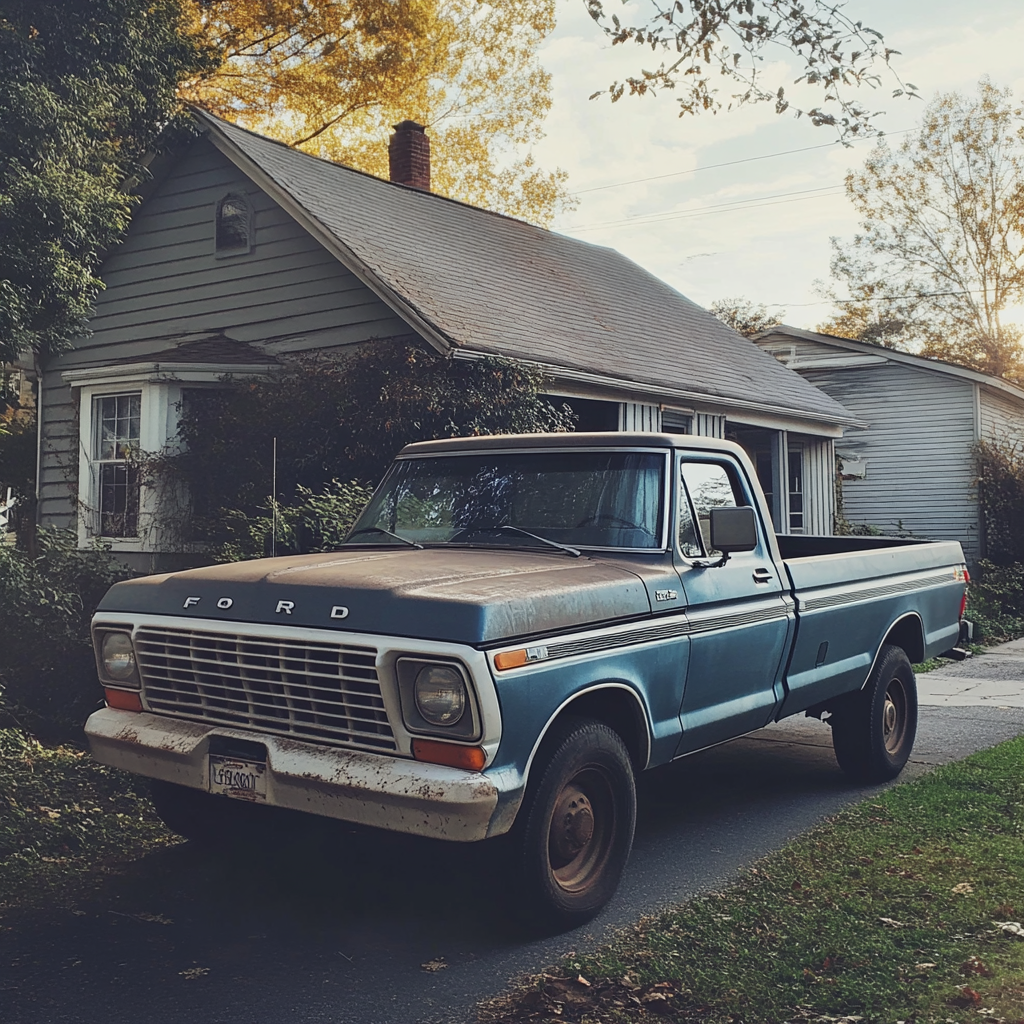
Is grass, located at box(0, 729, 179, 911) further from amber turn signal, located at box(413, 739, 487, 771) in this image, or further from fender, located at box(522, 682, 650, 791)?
fender, located at box(522, 682, 650, 791)

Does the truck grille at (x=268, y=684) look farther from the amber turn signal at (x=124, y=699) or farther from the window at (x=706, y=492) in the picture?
the window at (x=706, y=492)

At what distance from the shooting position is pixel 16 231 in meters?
9.83

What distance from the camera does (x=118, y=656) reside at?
4.77 metres

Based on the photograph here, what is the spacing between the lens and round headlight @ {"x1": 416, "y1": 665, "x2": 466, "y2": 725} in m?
3.82

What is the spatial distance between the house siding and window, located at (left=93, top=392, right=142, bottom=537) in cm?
74

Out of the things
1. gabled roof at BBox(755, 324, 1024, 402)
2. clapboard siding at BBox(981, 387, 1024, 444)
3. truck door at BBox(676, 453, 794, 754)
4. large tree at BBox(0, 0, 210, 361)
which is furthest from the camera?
clapboard siding at BBox(981, 387, 1024, 444)

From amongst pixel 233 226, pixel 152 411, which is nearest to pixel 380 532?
pixel 152 411

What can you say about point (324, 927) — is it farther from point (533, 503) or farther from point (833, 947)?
point (533, 503)

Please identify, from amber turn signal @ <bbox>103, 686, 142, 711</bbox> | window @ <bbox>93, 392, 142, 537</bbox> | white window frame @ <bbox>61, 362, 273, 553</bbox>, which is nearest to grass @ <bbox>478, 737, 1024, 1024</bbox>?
amber turn signal @ <bbox>103, 686, 142, 711</bbox>

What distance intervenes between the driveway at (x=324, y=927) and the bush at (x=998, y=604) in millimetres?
10261

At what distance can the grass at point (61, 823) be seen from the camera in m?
4.90

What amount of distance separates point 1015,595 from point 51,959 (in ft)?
56.8

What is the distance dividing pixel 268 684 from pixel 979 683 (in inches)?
353

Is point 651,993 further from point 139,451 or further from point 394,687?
point 139,451
